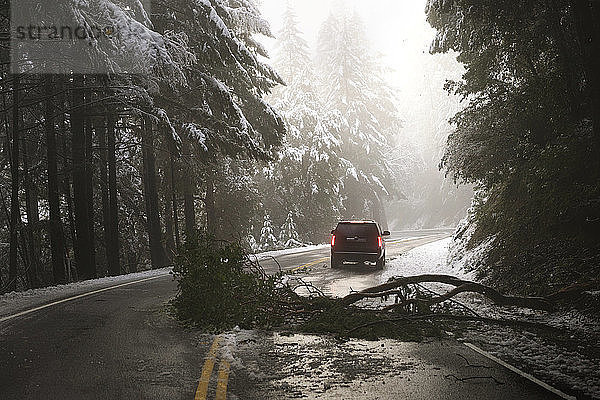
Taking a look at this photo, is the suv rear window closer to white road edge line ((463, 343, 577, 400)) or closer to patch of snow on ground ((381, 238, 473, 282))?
patch of snow on ground ((381, 238, 473, 282))

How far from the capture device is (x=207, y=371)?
7.00 m

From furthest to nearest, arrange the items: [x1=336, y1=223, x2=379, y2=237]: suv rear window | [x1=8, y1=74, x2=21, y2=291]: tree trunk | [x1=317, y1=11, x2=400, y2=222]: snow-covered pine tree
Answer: [x1=317, y1=11, x2=400, y2=222]: snow-covered pine tree
[x1=336, y1=223, x2=379, y2=237]: suv rear window
[x1=8, y1=74, x2=21, y2=291]: tree trunk

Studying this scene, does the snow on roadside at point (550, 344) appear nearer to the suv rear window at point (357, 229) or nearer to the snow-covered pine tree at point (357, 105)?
the suv rear window at point (357, 229)

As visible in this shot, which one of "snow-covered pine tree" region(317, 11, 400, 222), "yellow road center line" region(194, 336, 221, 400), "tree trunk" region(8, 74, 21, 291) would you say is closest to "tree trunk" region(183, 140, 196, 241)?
"tree trunk" region(8, 74, 21, 291)

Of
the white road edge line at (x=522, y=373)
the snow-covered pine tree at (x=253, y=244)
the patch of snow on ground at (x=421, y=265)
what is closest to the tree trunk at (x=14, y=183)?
the patch of snow on ground at (x=421, y=265)

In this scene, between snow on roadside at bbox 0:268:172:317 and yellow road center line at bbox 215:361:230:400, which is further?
snow on roadside at bbox 0:268:172:317

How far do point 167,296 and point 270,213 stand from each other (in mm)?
31813

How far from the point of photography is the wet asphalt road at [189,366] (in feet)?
20.1

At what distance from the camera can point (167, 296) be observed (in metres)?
14.3

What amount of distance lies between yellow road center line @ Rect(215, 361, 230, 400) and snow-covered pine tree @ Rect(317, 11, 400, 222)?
43.6m

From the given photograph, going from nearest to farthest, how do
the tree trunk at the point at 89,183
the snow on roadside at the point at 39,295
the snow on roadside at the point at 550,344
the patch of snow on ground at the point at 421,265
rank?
the snow on roadside at the point at 550,344 < the snow on roadside at the point at 39,295 < the patch of snow on ground at the point at 421,265 < the tree trunk at the point at 89,183

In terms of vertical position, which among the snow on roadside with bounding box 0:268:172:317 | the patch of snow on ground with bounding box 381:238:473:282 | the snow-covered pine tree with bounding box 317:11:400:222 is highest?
the snow-covered pine tree with bounding box 317:11:400:222

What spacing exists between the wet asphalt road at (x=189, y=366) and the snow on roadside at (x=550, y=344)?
0.47 m

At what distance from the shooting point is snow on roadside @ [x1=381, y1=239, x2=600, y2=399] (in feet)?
22.2
